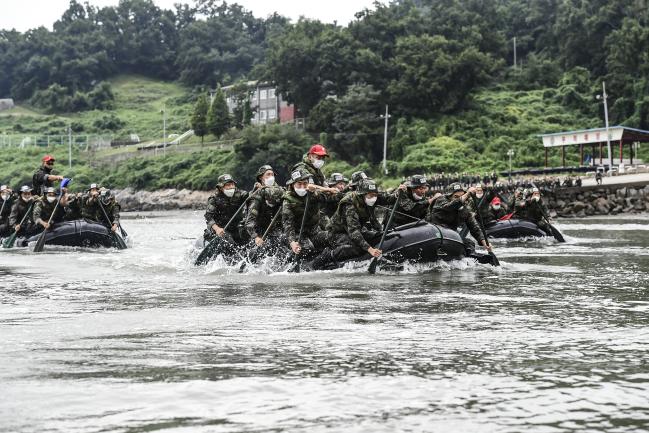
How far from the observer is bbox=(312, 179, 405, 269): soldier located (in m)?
15.7

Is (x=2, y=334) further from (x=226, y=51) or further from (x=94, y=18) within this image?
(x=94, y=18)

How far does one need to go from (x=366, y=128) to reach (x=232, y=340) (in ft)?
252

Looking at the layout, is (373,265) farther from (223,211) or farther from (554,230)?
(554,230)

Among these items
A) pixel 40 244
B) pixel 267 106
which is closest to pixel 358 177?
pixel 40 244

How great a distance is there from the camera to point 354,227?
15.7 m

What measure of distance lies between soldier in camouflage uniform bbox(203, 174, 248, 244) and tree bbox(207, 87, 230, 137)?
8902 centimetres

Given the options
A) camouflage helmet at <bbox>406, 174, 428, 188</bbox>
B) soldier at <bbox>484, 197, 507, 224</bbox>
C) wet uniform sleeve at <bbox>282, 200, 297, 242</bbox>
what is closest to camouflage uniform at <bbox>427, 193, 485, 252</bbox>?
camouflage helmet at <bbox>406, 174, 428, 188</bbox>

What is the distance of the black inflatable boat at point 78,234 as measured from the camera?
24.8m

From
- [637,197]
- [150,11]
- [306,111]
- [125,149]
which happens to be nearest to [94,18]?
[150,11]

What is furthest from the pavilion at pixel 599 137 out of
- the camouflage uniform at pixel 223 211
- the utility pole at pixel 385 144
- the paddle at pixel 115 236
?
the camouflage uniform at pixel 223 211

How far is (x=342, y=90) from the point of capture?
307ft

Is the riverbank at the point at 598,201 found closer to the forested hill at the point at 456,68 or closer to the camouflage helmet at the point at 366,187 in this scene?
the forested hill at the point at 456,68

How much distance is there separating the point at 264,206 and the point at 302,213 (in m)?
1.17

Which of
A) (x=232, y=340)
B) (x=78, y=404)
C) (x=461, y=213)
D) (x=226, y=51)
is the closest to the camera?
(x=78, y=404)
